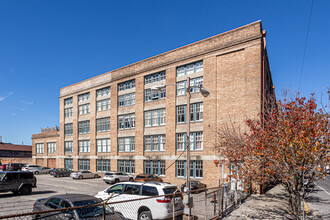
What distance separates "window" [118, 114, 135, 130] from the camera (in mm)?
34031

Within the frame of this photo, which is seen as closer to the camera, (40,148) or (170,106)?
(170,106)

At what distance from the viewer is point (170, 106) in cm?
2956

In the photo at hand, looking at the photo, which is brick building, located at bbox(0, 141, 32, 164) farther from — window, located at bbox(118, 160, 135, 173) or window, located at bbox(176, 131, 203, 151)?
window, located at bbox(176, 131, 203, 151)

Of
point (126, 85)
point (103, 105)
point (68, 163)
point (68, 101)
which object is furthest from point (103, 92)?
point (68, 163)

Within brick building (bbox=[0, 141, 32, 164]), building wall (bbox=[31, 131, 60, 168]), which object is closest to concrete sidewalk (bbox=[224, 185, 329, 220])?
building wall (bbox=[31, 131, 60, 168])

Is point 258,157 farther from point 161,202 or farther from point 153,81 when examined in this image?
point 153,81

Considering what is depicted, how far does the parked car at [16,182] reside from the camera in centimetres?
1823

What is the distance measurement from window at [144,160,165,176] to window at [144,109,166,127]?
190 inches

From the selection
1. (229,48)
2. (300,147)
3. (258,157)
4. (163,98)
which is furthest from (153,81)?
(300,147)

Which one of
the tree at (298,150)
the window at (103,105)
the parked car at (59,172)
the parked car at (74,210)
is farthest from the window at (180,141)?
the parked car at (59,172)

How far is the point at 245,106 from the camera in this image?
2412 cm

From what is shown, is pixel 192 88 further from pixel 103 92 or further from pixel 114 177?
pixel 103 92

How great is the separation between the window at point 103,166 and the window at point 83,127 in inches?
242

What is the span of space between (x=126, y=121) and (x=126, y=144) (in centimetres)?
334
